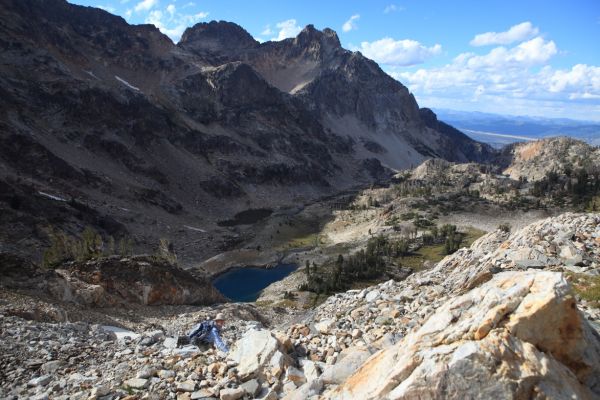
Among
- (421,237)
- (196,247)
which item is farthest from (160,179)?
(421,237)

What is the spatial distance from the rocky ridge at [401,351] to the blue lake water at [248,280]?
Result: 6581 cm

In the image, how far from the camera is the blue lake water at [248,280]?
92.1m

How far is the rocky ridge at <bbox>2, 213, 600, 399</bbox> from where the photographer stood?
10.7 metres

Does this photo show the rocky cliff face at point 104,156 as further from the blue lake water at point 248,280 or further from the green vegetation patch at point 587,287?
the green vegetation patch at point 587,287

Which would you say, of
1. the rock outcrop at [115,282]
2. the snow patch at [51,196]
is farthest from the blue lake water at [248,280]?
the rock outcrop at [115,282]

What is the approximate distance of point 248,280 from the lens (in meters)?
99.4

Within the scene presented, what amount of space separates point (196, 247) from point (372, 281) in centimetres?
4700

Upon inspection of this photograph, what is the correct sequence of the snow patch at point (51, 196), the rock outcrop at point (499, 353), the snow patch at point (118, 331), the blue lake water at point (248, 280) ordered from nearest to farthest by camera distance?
the rock outcrop at point (499, 353) < the snow patch at point (118, 331) < the blue lake water at point (248, 280) < the snow patch at point (51, 196)

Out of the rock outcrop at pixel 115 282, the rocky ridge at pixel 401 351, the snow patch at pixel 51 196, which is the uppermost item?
the rocky ridge at pixel 401 351

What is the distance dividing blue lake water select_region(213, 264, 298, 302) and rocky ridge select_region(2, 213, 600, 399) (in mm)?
65806

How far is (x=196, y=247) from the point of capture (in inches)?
4520

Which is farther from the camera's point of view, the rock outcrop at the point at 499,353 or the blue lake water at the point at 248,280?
the blue lake water at the point at 248,280

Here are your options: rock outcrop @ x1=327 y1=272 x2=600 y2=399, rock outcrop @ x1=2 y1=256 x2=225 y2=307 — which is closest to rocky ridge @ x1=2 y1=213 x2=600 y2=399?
rock outcrop @ x1=327 y1=272 x2=600 y2=399

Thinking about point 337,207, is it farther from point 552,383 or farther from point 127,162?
point 552,383
